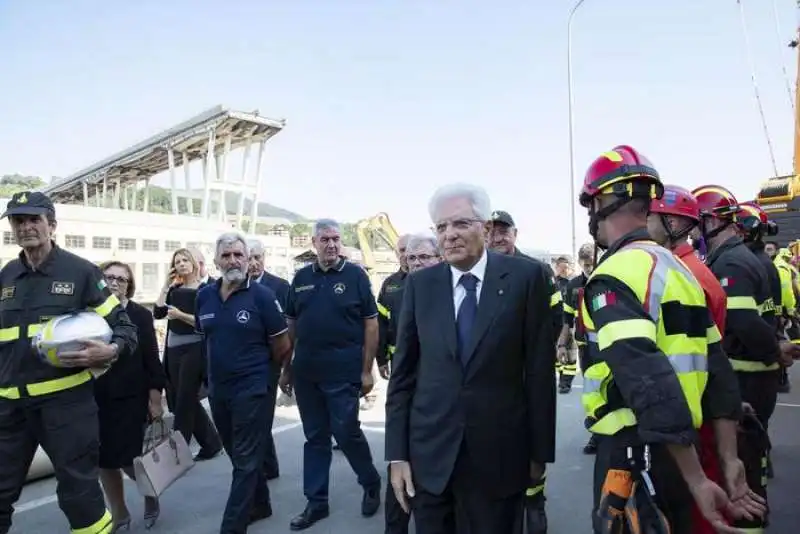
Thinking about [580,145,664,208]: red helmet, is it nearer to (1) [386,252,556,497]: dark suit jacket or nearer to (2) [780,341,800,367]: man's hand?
(1) [386,252,556,497]: dark suit jacket

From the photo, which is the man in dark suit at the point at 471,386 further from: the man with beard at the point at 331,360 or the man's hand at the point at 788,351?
the man's hand at the point at 788,351

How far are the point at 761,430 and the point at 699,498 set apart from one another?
1300mm

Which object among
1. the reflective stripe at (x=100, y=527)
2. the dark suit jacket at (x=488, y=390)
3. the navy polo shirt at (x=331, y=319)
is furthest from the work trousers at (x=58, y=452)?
the dark suit jacket at (x=488, y=390)

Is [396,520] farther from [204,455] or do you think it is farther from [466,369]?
[204,455]

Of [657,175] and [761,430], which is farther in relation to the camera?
[761,430]

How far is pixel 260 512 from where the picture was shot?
4398mm

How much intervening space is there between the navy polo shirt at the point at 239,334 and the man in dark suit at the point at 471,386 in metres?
1.73

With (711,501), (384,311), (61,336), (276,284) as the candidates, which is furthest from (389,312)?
(711,501)

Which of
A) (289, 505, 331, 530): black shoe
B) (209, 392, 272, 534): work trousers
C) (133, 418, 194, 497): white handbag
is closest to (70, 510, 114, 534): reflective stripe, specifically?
(133, 418, 194, 497): white handbag

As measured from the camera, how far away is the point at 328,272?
4.70 meters

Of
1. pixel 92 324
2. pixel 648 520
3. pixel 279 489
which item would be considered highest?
pixel 92 324

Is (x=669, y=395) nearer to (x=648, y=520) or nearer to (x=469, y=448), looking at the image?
(x=648, y=520)

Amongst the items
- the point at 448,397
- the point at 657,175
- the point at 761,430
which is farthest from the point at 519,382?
the point at 761,430

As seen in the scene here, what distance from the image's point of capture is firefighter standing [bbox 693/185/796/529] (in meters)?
3.44
